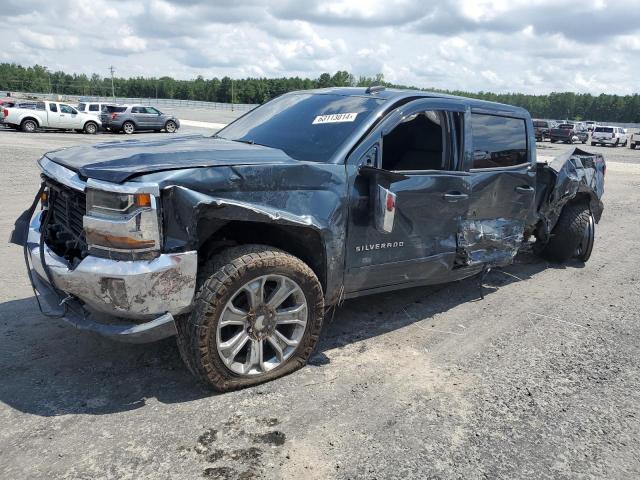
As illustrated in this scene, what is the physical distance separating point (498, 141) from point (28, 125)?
85.1ft

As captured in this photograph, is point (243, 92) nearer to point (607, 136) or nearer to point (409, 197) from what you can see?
point (607, 136)

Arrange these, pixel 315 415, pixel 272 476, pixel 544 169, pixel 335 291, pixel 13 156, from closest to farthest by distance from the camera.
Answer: pixel 272 476, pixel 315 415, pixel 335 291, pixel 544 169, pixel 13 156

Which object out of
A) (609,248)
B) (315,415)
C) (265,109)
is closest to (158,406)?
(315,415)

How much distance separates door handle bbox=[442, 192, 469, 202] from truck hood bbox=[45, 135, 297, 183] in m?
1.41

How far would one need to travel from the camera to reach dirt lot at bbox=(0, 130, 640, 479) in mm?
2762

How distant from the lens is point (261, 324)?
3377 millimetres

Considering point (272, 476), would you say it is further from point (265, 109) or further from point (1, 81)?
point (1, 81)

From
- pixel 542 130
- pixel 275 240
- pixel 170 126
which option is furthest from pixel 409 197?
pixel 542 130

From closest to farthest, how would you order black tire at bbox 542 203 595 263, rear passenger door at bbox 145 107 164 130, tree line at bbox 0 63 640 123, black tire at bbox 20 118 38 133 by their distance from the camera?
1. black tire at bbox 542 203 595 263
2. black tire at bbox 20 118 38 133
3. rear passenger door at bbox 145 107 164 130
4. tree line at bbox 0 63 640 123

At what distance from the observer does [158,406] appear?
320 cm

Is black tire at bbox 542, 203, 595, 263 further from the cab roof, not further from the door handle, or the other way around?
the door handle

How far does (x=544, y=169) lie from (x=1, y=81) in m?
127

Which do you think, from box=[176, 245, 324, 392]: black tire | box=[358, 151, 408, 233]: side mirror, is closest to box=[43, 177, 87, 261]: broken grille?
box=[176, 245, 324, 392]: black tire

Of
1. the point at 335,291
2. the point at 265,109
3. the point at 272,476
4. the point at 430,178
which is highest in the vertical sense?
the point at 265,109
